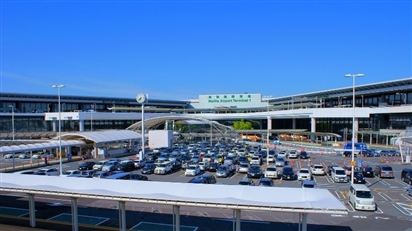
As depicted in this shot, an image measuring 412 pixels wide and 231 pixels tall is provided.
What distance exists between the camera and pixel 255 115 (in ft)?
318

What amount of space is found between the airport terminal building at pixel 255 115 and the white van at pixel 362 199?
33838 millimetres

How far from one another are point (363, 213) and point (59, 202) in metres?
17.7

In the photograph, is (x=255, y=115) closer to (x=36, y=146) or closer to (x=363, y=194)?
(x=36, y=146)

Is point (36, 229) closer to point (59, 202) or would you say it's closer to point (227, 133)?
point (59, 202)

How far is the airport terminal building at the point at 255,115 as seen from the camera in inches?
2746

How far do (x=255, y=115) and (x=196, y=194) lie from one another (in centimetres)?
8550

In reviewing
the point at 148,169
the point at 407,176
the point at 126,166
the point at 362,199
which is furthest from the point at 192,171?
the point at 407,176

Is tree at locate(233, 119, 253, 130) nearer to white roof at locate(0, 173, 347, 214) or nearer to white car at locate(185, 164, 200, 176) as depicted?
white car at locate(185, 164, 200, 176)

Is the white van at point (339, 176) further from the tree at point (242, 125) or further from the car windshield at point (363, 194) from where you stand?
the tree at point (242, 125)

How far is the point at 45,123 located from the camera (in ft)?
268

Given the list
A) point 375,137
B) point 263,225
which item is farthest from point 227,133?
point 263,225

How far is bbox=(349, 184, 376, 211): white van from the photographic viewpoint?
1869cm

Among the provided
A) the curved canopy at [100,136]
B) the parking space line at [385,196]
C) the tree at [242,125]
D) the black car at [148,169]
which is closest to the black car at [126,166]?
the black car at [148,169]

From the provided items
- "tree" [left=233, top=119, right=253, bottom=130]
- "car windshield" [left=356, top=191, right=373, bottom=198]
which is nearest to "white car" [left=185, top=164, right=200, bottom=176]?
"car windshield" [left=356, top=191, right=373, bottom=198]
